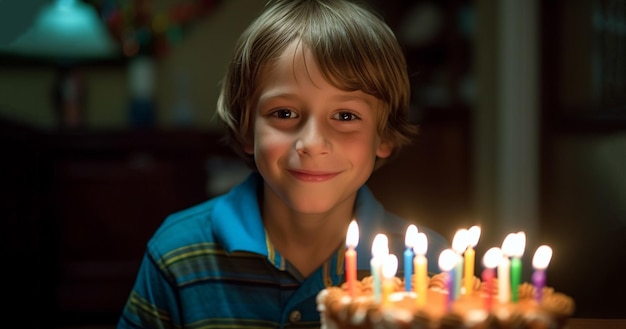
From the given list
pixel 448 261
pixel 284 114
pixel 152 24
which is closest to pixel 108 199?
pixel 152 24

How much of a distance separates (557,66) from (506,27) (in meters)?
0.34

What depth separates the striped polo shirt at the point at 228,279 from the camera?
1.12 m

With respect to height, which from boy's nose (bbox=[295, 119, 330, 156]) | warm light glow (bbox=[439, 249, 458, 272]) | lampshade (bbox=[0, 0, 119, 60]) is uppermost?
lampshade (bbox=[0, 0, 119, 60])

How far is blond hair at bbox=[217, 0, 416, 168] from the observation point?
3.38 ft

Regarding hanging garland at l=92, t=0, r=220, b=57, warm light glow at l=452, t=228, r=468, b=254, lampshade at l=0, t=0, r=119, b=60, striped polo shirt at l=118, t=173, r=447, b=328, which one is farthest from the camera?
hanging garland at l=92, t=0, r=220, b=57

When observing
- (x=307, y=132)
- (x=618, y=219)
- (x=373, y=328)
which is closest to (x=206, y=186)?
(x=618, y=219)

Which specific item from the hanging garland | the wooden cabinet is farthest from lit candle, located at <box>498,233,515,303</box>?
the hanging garland

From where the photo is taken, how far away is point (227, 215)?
3.89ft

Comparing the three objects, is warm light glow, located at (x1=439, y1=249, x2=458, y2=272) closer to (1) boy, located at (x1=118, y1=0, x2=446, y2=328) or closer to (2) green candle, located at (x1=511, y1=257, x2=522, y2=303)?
(2) green candle, located at (x1=511, y1=257, x2=522, y2=303)

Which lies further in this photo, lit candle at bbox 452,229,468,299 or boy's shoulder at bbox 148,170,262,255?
boy's shoulder at bbox 148,170,262,255

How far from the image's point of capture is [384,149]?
1210 mm

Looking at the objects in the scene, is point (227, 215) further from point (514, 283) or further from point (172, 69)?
point (172, 69)

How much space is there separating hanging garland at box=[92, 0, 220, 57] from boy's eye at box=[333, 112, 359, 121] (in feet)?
10.2

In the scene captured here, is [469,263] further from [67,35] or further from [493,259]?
[67,35]
